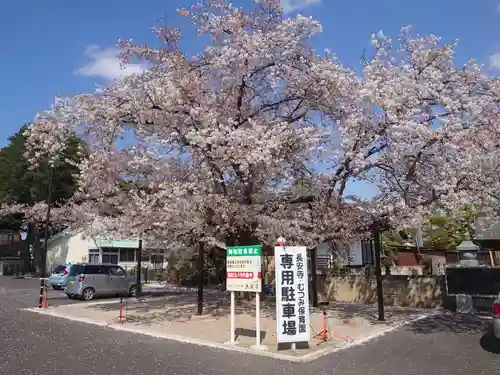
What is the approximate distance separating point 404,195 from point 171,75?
7637mm

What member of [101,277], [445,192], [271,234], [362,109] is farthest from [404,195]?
[101,277]

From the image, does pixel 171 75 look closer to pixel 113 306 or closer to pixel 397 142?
pixel 397 142

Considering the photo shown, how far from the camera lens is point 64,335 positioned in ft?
37.5

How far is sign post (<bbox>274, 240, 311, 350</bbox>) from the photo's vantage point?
9.75 m

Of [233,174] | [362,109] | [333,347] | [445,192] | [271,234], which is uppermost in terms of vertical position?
[362,109]

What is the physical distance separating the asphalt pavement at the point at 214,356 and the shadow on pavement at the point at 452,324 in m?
0.03

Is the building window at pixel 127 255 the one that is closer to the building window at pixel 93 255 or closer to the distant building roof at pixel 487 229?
the building window at pixel 93 255

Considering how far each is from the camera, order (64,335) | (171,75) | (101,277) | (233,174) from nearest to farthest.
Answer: (64,335) < (171,75) < (233,174) < (101,277)

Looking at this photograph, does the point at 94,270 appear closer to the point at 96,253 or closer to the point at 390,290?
the point at 390,290

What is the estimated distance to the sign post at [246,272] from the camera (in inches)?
396

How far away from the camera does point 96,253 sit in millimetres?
39438

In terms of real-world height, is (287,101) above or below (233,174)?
above

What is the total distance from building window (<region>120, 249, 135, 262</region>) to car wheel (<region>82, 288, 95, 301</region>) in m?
19.0

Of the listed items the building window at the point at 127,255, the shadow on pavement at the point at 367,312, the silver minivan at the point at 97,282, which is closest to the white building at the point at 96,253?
the building window at the point at 127,255
